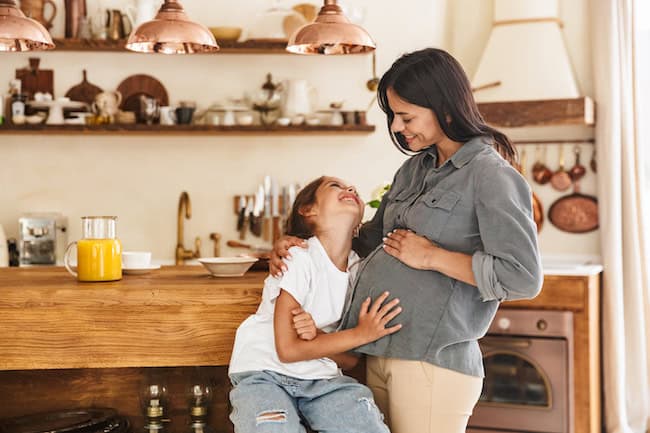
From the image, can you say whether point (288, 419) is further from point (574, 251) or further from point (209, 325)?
point (574, 251)

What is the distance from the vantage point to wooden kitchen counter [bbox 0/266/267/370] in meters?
2.41

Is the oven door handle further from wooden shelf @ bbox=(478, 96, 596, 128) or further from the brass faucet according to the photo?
the brass faucet

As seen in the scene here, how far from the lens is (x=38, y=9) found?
4.68 m

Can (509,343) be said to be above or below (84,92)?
below

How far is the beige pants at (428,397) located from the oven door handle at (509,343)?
2.02 metres

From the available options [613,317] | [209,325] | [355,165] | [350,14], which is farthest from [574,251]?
[209,325]

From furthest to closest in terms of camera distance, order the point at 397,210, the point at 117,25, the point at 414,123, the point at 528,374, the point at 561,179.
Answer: the point at 561,179 < the point at 117,25 < the point at 528,374 < the point at 397,210 < the point at 414,123

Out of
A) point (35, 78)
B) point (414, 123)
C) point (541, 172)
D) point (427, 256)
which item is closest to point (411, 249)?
point (427, 256)

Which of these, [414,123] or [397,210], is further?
[397,210]

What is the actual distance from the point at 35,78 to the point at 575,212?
317 cm

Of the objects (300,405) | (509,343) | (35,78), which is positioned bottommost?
(509,343)

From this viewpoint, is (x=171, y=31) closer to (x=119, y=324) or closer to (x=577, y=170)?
(x=119, y=324)

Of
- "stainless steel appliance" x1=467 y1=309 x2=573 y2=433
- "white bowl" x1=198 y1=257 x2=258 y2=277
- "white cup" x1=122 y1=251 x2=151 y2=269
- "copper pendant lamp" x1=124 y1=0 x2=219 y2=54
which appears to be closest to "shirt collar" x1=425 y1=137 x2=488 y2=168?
"white bowl" x1=198 y1=257 x2=258 y2=277

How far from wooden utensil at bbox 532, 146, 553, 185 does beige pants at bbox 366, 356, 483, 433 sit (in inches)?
117
